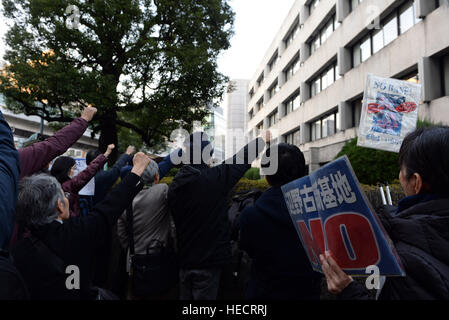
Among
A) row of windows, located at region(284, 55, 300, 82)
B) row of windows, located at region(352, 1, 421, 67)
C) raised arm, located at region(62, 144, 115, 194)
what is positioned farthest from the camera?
row of windows, located at region(284, 55, 300, 82)

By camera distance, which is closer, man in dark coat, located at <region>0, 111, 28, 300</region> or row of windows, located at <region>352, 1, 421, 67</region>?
man in dark coat, located at <region>0, 111, 28, 300</region>

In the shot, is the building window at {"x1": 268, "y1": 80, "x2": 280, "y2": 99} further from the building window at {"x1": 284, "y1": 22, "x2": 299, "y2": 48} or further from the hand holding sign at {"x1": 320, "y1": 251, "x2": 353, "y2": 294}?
the hand holding sign at {"x1": 320, "y1": 251, "x2": 353, "y2": 294}

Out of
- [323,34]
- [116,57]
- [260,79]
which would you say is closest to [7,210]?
[116,57]

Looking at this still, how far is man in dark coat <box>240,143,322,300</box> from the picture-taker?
1.74 m

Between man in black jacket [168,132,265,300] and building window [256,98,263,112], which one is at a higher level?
building window [256,98,263,112]

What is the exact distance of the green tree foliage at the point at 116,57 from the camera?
35.2 feet

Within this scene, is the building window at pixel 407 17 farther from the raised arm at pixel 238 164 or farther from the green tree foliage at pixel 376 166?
the raised arm at pixel 238 164

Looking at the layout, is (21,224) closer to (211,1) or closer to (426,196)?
(426,196)

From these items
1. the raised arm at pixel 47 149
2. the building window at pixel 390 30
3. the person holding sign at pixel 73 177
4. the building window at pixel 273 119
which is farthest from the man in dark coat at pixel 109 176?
the building window at pixel 273 119

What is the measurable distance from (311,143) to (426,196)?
21475 mm

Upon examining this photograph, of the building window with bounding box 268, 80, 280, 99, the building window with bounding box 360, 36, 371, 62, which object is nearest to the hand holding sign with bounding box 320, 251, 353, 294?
the building window with bounding box 360, 36, 371, 62

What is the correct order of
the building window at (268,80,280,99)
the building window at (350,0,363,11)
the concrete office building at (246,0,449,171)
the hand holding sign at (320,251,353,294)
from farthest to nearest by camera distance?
the building window at (268,80,280,99) < the building window at (350,0,363,11) < the concrete office building at (246,0,449,171) < the hand holding sign at (320,251,353,294)

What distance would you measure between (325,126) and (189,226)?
64.1 ft

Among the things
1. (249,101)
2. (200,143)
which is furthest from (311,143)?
(249,101)
